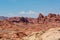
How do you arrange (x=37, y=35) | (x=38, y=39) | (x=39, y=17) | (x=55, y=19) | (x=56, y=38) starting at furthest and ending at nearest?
(x=39, y=17), (x=55, y=19), (x=37, y=35), (x=38, y=39), (x=56, y=38)

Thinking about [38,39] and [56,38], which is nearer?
[56,38]

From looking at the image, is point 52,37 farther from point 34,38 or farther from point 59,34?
point 34,38

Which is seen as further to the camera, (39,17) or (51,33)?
(39,17)

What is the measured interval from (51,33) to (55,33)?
0.30 metres

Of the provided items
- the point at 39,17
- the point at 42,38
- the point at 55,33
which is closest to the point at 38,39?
the point at 42,38

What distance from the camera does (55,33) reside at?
14.0 metres

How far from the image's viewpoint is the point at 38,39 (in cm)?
1427

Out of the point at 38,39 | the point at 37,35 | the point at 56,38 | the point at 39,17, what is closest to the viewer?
the point at 56,38

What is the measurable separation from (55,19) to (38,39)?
14305cm

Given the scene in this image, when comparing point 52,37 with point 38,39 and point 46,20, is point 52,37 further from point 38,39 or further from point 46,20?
point 46,20

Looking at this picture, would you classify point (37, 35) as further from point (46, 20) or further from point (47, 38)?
point (46, 20)

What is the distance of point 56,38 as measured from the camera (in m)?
13.3

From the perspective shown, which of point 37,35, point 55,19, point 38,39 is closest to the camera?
point 38,39

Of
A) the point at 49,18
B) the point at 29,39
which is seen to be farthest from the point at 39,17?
the point at 29,39
